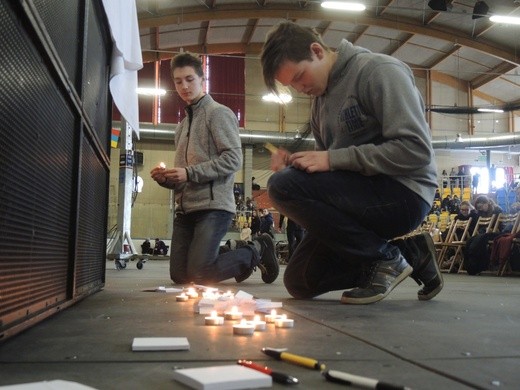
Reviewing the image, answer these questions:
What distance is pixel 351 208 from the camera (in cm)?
183

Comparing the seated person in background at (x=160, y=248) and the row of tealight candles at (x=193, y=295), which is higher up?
the seated person in background at (x=160, y=248)

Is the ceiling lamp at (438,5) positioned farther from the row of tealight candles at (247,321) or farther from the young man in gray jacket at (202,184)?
the row of tealight candles at (247,321)

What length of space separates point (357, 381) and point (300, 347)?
32 centimetres

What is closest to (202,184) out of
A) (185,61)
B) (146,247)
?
(185,61)

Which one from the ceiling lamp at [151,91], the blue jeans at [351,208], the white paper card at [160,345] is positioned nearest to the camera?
the white paper card at [160,345]

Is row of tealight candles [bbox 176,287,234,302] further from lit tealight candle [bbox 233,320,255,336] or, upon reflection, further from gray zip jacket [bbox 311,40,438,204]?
lit tealight candle [bbox 233,320,255,336]

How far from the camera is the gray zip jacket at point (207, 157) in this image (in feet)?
8.88

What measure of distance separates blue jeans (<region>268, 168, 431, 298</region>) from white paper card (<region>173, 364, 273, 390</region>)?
1167 mm

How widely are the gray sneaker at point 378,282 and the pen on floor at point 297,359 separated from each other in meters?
0.98

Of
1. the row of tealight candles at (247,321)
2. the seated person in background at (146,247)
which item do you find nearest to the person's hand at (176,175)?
the row of tealight candles at (247,321)

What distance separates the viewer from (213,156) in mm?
2852

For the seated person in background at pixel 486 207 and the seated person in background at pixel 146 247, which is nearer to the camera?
the seated person in background at pixel 486 207

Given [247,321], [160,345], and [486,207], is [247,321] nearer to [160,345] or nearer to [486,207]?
[160,345]

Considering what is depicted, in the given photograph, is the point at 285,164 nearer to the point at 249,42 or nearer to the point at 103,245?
the point at 103,245
